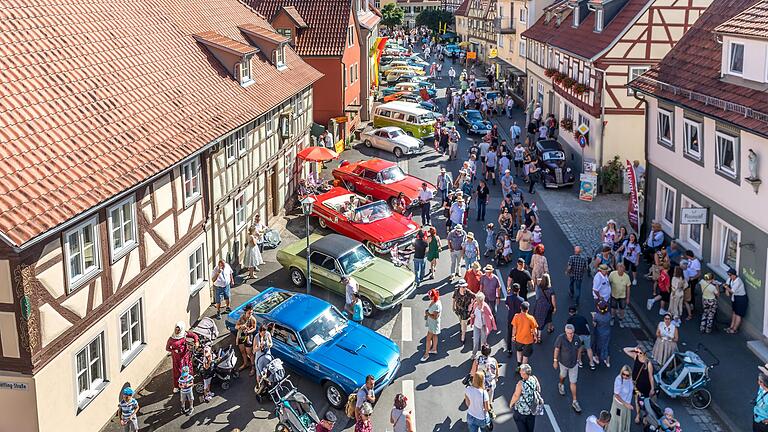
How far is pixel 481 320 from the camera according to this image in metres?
17.1

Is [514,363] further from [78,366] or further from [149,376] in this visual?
[78,366]

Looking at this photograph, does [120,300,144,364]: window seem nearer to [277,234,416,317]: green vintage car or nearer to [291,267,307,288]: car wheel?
[277,234,416,317]: green vintage car

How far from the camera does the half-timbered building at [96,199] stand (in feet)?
40.1

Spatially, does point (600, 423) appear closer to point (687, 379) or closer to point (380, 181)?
point (687, 379)

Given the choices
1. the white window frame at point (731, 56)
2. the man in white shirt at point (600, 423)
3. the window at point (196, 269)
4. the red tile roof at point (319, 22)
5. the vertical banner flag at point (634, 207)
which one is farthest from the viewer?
the red tile roof at point (319, 22)

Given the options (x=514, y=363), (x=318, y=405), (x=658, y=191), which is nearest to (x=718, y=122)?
(x=658, y=191)

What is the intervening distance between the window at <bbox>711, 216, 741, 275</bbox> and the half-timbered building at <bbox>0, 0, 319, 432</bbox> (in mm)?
12822

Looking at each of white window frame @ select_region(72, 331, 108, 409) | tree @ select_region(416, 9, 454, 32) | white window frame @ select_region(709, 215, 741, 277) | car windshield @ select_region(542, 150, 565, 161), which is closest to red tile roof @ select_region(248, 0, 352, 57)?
car windshield @ select_region(542, 150, 565, 161)

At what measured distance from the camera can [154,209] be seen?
54.6 feet

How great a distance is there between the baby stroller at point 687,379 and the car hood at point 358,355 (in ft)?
18.1

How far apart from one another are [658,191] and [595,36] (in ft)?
40.8

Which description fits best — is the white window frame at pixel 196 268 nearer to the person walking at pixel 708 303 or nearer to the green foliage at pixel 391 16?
the person walking at pixel 708 303

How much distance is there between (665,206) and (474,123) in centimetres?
2142

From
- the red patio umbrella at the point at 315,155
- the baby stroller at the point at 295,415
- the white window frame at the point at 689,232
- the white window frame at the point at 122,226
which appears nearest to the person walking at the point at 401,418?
the baby stroller at the point at 295,415
